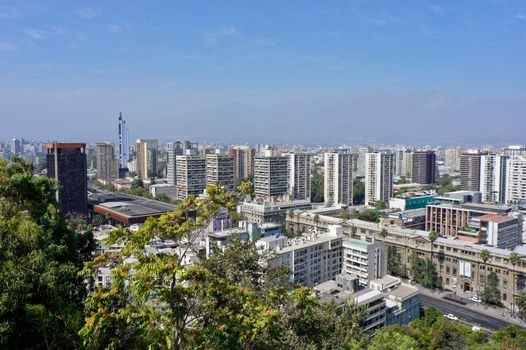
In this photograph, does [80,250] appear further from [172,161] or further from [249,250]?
[172,161]

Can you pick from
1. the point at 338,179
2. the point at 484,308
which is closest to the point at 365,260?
the point at 484,308

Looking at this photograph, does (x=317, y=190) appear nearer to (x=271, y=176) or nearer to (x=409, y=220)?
(x=271, y=176)

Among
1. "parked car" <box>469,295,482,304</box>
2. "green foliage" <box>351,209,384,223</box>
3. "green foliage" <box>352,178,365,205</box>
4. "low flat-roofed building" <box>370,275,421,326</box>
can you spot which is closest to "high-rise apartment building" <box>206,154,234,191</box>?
"green foliage" <box>351,209,384,223</box>

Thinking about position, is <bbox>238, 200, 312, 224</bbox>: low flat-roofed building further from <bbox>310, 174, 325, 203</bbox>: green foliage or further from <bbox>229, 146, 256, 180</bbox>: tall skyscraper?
<bbox>229, 146, 256, 180</bbox>: tall skyscraper

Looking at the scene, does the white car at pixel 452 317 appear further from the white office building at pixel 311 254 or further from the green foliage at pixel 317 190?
the green foliage at pixel 317 190

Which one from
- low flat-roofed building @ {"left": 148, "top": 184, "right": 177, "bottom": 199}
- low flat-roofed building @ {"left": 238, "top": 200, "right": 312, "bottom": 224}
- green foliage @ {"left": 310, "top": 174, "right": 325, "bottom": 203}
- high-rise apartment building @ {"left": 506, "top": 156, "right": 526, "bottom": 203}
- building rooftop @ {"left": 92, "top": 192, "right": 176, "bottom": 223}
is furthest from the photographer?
green foliage @ {"left": 310, "top": 174, "right": 325, "bottom": 203}

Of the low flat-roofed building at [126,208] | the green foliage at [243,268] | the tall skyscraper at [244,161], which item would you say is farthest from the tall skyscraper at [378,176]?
the green foliage at [243,268]
